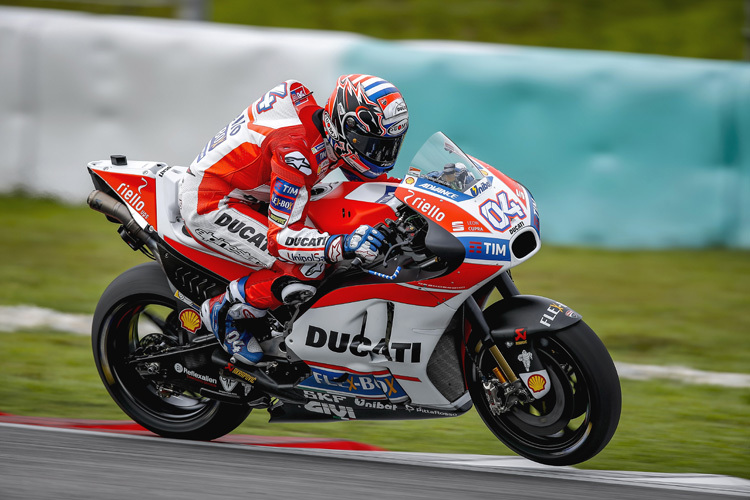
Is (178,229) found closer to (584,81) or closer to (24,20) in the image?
(584,81)

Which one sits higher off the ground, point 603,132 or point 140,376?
point 603,132

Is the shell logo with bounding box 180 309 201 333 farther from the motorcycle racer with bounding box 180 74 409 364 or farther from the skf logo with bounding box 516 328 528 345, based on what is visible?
the skf logo with bounding box 516 328 528 345

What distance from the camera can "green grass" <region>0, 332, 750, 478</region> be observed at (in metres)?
5.25

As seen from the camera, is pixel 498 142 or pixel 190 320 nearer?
pixel 190 320

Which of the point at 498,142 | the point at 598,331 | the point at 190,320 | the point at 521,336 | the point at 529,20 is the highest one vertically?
the point at 529,20

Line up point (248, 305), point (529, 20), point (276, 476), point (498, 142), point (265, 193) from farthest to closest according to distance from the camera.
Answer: point (529, 20), point (498, 142), point (265, 193), point (248, 305), point (276, 476)

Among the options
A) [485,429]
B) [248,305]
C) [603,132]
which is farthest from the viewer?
[603,132]

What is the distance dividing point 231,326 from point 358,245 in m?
0.96

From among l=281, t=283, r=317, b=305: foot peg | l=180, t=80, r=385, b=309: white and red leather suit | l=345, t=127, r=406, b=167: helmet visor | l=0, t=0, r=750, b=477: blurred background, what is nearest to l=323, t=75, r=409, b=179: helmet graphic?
l=345, t=127, r=406, b=167: helmet visor

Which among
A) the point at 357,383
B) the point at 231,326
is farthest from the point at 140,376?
the point at 357,383

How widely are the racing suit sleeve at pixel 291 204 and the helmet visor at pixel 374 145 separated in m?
0.23

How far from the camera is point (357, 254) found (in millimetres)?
4480

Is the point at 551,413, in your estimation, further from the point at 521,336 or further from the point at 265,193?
the point at 265,193

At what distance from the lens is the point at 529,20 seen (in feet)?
55.7
